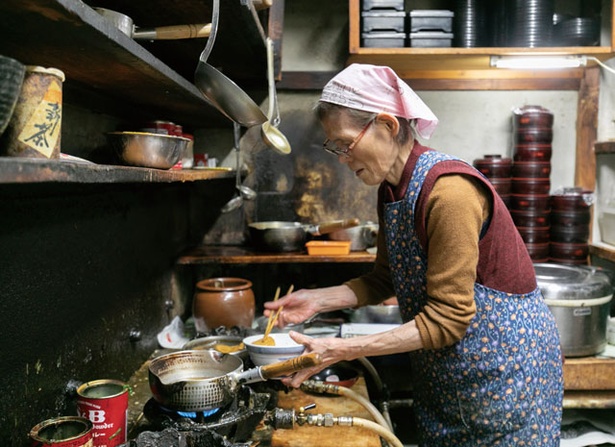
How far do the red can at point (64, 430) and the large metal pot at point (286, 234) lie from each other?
5.81 feet

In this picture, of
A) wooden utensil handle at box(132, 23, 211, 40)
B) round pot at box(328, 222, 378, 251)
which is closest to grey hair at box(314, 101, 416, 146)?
wooden utensil handle at box(132, 23, 211, 40)

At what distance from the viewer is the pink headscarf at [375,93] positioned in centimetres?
167

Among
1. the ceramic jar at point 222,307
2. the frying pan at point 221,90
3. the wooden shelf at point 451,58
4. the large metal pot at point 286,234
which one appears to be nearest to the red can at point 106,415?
the frying pan at point 221,90

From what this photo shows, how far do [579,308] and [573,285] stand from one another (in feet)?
0.37

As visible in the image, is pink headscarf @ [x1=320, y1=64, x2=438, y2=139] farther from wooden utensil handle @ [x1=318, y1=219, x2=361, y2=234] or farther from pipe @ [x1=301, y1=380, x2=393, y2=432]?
wooden utensil handle @ [x1=318, y1=219, x2=361, y2=234]

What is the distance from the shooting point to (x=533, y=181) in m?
3.33

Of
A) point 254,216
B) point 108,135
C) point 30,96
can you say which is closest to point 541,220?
point 254,216

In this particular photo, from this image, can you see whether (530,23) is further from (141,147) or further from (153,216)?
(141,147)

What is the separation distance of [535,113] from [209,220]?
211 cm

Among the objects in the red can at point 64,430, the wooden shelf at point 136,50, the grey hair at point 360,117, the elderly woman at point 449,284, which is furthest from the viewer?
the grey hair at point 360,117

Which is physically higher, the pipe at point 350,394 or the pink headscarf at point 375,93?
the pink headscarf at point 375,93

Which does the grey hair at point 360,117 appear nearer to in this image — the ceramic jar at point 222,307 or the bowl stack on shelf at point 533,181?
the ceramic jar at point 222,307

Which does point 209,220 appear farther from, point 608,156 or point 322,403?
point 608,156

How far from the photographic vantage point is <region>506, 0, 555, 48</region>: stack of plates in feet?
9.68
